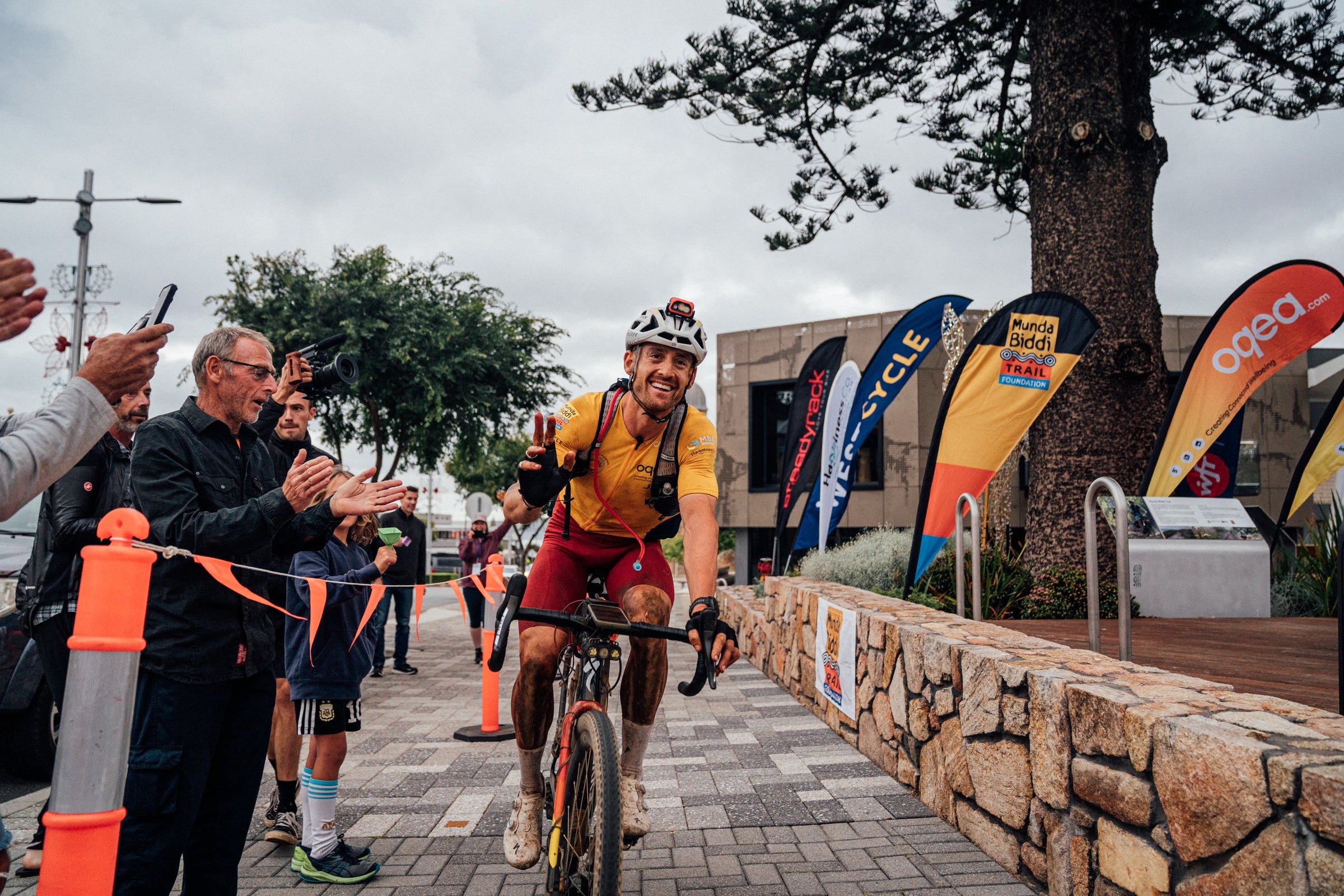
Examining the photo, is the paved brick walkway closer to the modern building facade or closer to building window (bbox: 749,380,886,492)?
the modern building facade

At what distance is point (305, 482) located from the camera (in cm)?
272

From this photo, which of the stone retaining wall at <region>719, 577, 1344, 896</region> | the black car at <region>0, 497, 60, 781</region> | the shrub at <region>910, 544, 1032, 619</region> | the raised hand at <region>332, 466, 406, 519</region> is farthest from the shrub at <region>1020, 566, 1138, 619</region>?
the black car at <region>0, 497, 60, 781</region>

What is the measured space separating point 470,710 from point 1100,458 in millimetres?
6313

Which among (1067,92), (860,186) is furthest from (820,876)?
(860,186)

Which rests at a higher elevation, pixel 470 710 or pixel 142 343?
pixel 142 343

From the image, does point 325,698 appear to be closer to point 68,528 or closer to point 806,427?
point 68,528

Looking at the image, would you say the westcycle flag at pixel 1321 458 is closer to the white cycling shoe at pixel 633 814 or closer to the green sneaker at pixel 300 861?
the white cycling shoe at pixel 633 814

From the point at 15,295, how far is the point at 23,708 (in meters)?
4.28

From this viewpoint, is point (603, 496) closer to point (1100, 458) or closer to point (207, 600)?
point (207, 600)

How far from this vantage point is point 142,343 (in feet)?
7.12

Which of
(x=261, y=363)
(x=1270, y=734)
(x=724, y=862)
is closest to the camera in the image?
(x=1270, y=734)

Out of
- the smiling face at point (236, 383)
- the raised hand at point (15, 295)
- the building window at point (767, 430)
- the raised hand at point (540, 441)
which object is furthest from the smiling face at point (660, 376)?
the building window at point (767, 430)

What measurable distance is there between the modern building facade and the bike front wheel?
721 inches

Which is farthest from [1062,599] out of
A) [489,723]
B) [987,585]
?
[489,723]
